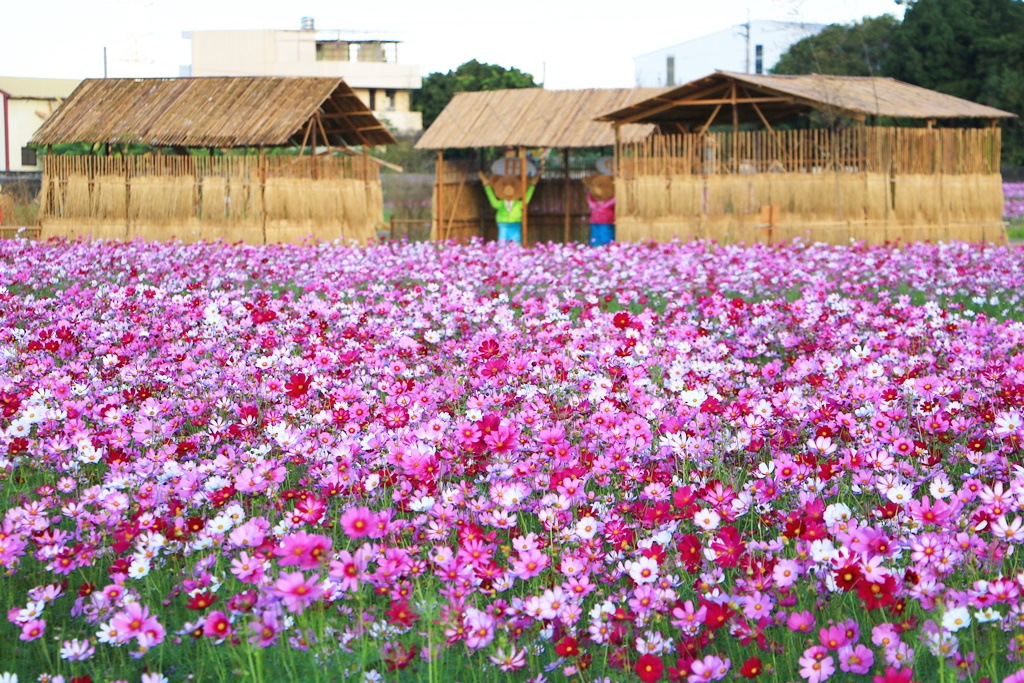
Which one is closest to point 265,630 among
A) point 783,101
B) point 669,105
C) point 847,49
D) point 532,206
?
point 669,105

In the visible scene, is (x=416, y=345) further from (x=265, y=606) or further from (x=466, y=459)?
(x=265, y=606)

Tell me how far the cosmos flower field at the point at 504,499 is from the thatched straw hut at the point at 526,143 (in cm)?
1578

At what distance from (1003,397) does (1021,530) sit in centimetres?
153

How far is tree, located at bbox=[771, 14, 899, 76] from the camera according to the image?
136 ft

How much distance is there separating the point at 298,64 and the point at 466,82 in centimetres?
1720

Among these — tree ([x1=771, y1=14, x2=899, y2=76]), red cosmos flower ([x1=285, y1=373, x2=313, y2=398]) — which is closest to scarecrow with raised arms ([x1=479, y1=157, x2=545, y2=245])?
red cosmos flower ([x1=285, y1=373, x2=313, y2=398])

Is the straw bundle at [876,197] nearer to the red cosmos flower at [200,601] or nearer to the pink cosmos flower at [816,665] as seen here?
the pink cosmos flower at [816,665]

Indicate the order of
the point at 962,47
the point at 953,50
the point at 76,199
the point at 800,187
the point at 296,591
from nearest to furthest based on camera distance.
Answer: the point at 296,591 → the point at 800,187 → the point at 76,199 → the point at 953,50 → the point at 962,47

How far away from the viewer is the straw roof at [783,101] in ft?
59.8

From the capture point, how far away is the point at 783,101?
18922 millimetres

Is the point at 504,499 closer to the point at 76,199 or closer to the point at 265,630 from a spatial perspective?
the point at 265,630

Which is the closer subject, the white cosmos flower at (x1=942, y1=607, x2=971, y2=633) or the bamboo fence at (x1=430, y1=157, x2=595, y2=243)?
the white cosmos flower at (x1=942, y1=607, x2=971, y2=633)

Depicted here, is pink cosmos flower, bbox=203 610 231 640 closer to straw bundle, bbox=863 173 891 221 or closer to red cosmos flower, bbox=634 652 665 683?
red cosmos flower, bbox=634 652 665 683

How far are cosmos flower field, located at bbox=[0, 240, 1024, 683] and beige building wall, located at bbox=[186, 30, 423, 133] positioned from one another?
59848 mm
